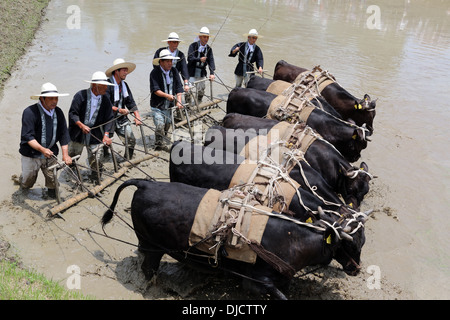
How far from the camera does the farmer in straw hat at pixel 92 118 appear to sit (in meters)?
6.01

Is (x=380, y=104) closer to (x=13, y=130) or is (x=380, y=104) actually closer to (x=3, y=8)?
(x=13, y=130)

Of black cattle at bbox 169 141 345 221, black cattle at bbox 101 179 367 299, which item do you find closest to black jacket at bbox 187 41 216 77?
black cattle at bbox 169 141 345 221

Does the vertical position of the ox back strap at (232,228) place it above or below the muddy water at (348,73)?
above

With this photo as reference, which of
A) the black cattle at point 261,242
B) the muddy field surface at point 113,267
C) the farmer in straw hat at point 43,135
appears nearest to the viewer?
the black cattle at point 261,242

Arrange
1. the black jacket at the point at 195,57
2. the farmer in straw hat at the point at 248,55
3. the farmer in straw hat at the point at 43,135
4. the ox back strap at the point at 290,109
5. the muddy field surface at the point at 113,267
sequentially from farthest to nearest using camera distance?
the farmer in straw hat at the point at 248,55 → the black jacket at the point at 195,57 → the ox back strap at the point at 290,109 → the farmer in straw hat at the point at 43,135 → the muddy field surface at the point at 113,267

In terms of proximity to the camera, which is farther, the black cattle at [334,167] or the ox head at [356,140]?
the ox head at [356,140]

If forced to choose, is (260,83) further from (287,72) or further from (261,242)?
(261,242)

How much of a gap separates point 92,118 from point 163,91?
176cm

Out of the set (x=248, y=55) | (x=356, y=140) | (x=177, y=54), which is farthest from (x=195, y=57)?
(x=356, y=140)

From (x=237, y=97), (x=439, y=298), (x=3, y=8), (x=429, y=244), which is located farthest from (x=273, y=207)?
(x=3, y=8)

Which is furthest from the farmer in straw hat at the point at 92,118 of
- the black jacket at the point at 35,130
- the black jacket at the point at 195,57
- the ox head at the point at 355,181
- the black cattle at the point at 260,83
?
the ox head at the point at 355,181

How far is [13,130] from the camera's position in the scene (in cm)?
795

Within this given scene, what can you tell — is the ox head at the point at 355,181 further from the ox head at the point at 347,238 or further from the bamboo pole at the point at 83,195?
the bamboo pole at the point at 83,195

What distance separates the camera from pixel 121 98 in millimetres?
6863
